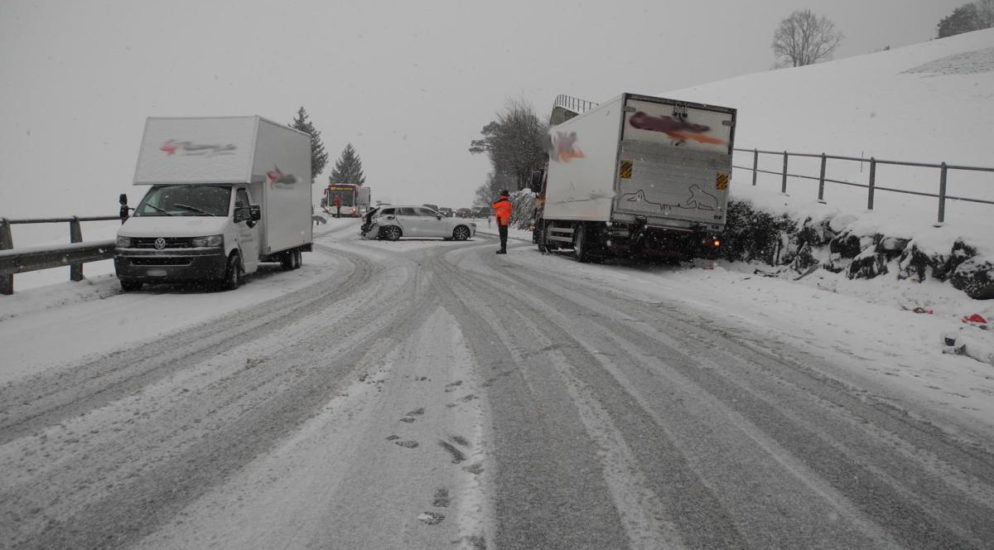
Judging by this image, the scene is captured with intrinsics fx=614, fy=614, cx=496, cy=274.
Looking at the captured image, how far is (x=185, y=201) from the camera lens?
36.6 ft

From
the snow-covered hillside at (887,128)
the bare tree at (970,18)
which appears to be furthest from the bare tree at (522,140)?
the bare tree at (970,18)

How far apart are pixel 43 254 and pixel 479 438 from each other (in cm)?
926

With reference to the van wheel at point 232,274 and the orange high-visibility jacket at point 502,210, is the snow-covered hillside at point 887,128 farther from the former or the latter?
the van wheel at point 232,274

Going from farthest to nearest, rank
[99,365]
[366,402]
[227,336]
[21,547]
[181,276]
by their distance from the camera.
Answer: [181,276], [227,336], [99,365], [366,402], [21,547]

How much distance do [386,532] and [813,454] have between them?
8.53 feet

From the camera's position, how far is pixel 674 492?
3.09 meters

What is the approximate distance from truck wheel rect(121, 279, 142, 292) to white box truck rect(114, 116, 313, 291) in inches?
0.6

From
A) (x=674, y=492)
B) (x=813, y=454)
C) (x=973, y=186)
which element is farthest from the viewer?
(x=973, y=186)

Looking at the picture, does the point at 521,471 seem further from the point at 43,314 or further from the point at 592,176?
the point at 592,176

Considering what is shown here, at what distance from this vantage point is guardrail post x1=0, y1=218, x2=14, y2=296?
29.2 feet

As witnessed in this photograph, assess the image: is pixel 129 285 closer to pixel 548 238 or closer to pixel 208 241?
pixel 208 241

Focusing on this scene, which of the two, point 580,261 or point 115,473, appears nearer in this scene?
point 115,473

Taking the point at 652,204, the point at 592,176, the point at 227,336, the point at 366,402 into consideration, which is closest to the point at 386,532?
the point at 366,402

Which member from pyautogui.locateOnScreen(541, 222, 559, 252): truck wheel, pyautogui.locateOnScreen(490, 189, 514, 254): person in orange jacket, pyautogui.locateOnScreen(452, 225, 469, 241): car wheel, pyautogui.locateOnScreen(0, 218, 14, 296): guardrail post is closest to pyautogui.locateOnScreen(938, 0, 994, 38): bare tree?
pyautogui.locateOnScreen(452, 225, 469, 241): car wheel
